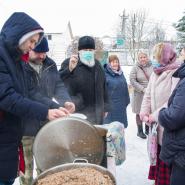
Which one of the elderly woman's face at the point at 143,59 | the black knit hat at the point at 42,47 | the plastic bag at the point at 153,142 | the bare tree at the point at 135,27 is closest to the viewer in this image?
the black knit hat at the point at 42,47

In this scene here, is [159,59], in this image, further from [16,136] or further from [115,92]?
[115,92]

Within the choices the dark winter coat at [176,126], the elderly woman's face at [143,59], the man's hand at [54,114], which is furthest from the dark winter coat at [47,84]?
the elderly woman's face at [143,59]

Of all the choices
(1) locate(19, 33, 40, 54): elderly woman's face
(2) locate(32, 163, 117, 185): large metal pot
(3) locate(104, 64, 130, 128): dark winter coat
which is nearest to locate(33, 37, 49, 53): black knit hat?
(1) locate(19, 33, 40, 54): elderly woman's face

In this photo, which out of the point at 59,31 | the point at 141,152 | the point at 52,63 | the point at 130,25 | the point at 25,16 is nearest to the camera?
the point at 25,16

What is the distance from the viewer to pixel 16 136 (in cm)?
272

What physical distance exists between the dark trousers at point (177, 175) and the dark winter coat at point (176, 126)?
0.19 ft

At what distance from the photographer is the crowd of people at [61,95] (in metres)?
2.61

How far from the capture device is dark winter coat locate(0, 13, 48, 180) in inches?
99.2

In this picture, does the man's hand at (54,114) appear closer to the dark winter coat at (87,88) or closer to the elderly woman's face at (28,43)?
the elderly woman's face at (28,43)

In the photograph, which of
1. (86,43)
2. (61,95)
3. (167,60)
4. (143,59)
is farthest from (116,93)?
(61,95)

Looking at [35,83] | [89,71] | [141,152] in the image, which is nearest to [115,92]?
[141,152]

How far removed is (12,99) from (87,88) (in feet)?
7.80

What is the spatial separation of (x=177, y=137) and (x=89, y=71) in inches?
84.4

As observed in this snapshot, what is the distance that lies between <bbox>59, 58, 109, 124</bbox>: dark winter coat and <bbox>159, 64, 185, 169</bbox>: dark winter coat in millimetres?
1842
